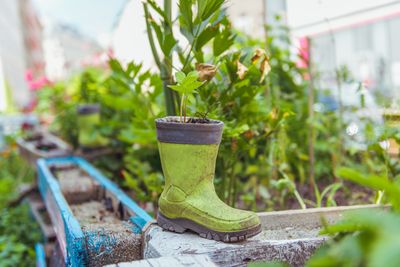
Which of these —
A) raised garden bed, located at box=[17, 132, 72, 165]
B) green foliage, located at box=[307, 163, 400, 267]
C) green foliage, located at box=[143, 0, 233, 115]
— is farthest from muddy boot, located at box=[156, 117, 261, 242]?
raised garden bed, located at box=[17, 132, 72, 165]

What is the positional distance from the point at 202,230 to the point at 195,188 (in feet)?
0.47

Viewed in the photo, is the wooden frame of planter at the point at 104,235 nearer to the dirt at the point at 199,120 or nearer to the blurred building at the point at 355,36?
the dirt at the point at 199,120

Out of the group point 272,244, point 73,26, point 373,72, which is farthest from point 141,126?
point 73,26

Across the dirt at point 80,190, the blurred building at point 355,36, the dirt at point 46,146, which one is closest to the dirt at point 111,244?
the dirt at point 80,190

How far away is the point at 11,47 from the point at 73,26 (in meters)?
26.9

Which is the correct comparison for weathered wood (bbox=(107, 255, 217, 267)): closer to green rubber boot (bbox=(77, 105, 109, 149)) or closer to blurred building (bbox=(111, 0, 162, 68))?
green rubber boot (bbox=(77, 105, 109, 149))

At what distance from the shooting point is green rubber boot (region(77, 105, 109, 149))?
13.3 feet

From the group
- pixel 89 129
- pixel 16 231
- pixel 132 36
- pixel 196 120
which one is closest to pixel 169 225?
pixel 196 120

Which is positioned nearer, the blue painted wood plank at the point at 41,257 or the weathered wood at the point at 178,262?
the weathered wood at the point at 178,262

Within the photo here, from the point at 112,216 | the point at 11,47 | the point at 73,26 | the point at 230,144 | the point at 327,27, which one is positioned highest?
the point at 73,26

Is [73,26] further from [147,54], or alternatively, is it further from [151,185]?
[151,185]

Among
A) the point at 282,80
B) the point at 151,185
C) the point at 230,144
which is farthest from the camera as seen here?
the point at 282,80

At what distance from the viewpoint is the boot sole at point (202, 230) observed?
1495mm

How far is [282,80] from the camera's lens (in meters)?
3.53
